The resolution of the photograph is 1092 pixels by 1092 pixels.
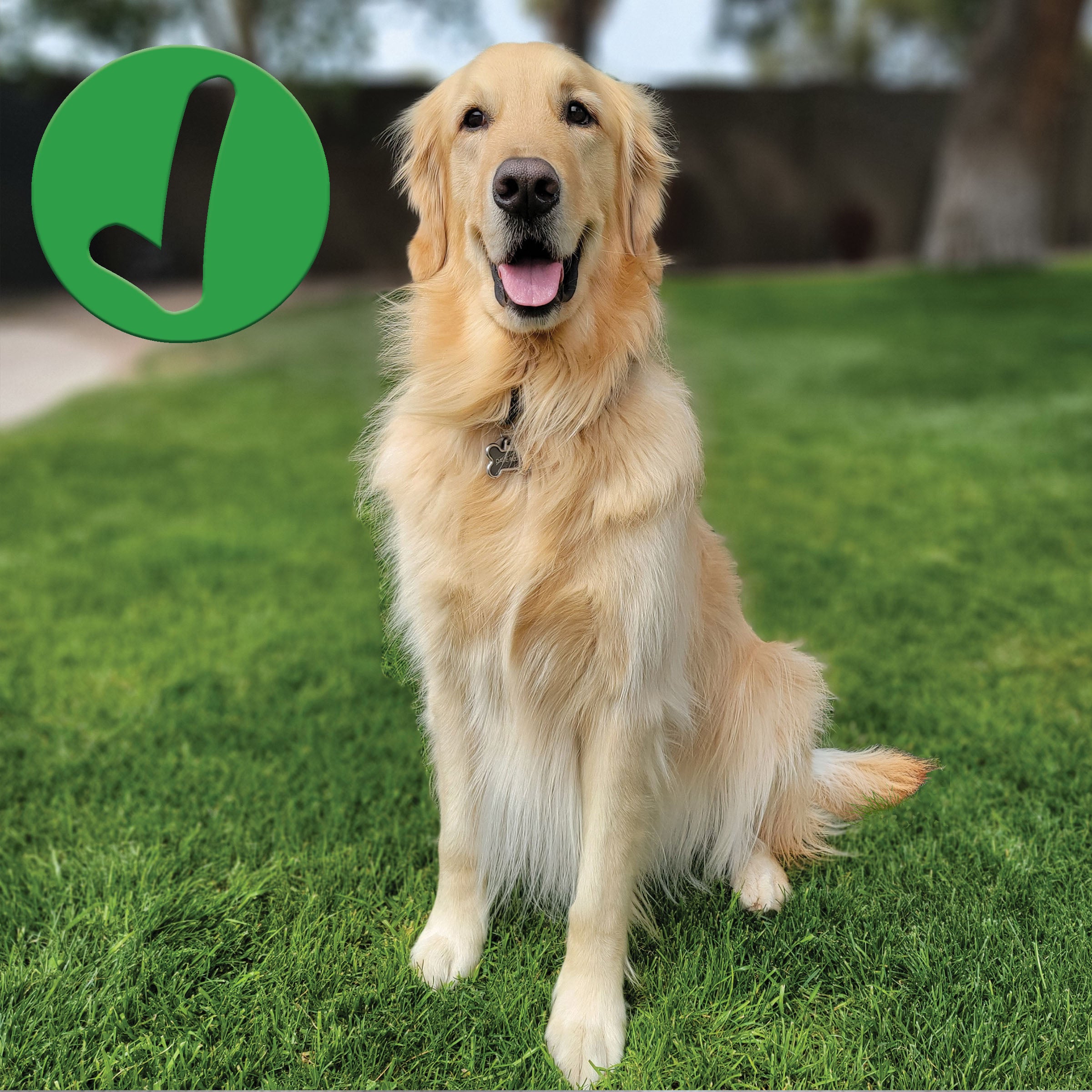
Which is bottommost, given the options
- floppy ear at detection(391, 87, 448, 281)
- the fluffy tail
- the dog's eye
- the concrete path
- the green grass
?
the concrete path

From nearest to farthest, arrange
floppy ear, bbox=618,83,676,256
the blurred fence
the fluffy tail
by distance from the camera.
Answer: floppy ear, bbox=618,83,676,256, the fluffy tail, the blurred fence

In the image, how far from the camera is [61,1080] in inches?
66.2

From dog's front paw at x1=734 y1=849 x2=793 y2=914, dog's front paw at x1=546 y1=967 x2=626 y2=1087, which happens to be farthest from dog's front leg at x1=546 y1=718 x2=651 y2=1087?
dog's front paw at x1=734 y1=849 x2=793 y2=914

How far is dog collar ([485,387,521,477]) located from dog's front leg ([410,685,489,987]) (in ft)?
1.56

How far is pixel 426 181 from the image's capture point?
190 centimetres

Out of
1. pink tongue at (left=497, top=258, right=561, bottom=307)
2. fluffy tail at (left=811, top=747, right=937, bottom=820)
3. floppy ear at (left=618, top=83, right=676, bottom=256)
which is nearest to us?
pink tongue at (left=497, top=258, right=561, bottom=307)

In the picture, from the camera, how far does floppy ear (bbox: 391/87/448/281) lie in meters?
1.86

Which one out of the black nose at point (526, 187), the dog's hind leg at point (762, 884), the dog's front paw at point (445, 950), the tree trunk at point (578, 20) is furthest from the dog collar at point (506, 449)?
the tree trunk at point (578, 20)

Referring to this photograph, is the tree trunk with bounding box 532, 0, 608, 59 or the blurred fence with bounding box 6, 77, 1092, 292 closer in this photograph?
the tree trunk with bounding box 532, 0, 608, 59

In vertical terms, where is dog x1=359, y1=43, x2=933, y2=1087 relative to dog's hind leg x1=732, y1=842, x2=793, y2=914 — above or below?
above

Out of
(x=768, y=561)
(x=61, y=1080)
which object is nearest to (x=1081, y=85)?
(x=768, y=561)

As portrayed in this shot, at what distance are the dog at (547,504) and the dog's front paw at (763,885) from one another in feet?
0.83

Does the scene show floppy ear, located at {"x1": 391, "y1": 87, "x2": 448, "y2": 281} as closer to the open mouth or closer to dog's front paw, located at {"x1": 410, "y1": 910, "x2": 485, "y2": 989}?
the open mouth

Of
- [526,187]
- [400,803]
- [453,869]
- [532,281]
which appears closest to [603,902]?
[453,869]
